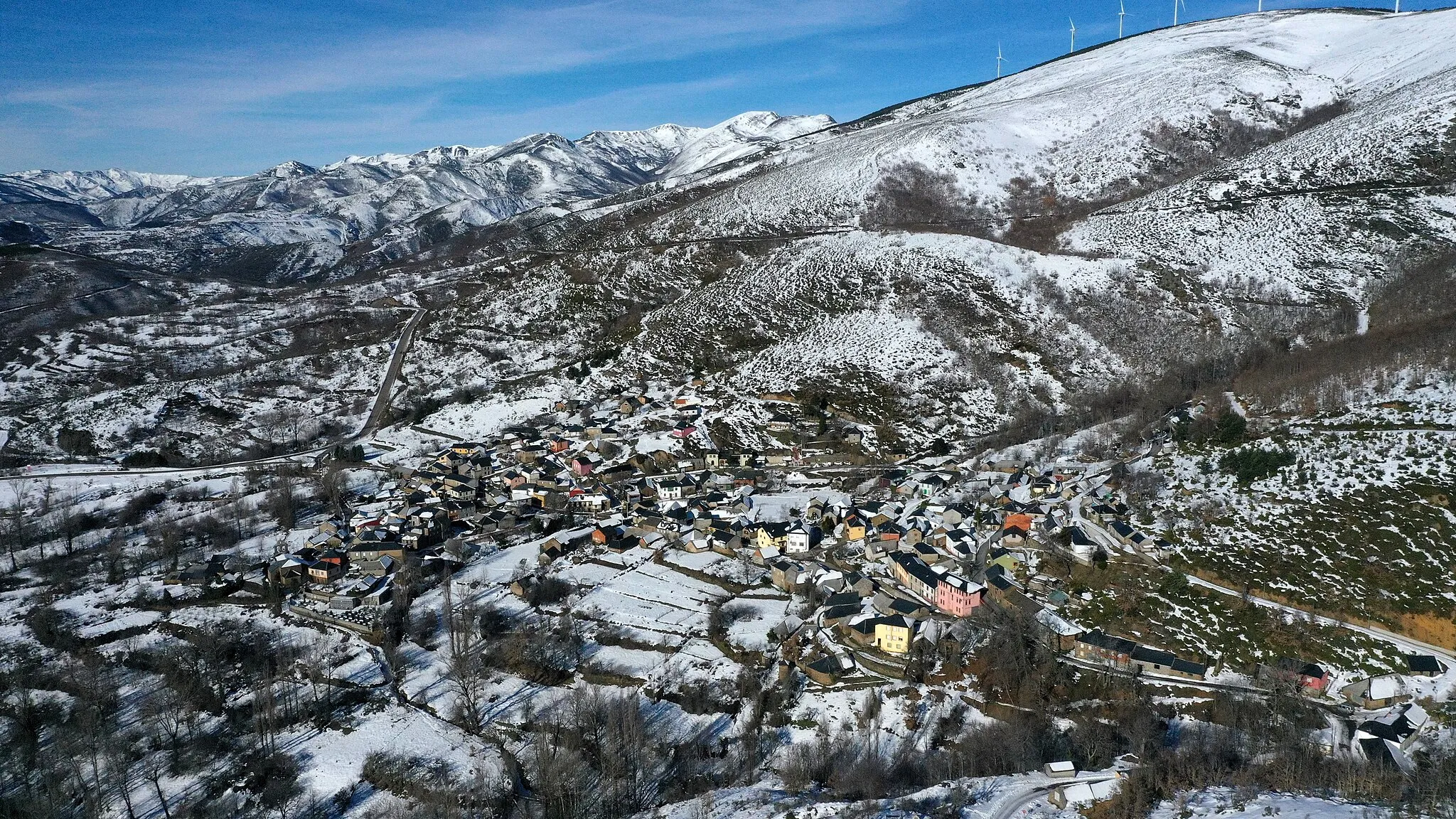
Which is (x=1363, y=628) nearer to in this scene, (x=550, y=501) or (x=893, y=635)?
(x=893, y=635)

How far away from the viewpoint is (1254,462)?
3253cm

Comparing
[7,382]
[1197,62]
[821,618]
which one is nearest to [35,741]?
[821,618]

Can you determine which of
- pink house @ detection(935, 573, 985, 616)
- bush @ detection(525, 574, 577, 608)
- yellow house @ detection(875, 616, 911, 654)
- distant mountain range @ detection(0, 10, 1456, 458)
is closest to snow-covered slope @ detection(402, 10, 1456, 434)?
distant mountain range @ detection(0, 10, 1456, 458)

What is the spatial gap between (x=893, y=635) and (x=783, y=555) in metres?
8.79

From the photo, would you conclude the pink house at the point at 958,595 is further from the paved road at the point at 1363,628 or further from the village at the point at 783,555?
the paved road at the point at 1363,628

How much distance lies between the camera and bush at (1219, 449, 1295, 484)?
3212 centimetres

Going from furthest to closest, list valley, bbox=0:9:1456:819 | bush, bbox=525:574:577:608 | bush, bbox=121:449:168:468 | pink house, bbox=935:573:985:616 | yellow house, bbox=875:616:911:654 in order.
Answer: bush, bbox=121:449:168:468 → bush, bbox=525:574:577:608 → pink house, bbox=935:573:985:616 → yellow house, bbox=875:616:911:654 → valley, bbox=0:9:1456:819

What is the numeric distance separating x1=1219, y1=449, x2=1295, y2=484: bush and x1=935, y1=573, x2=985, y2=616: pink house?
12.8 metres

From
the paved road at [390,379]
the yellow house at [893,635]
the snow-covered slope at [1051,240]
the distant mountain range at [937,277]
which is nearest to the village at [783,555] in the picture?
the yellow house at [893,635]

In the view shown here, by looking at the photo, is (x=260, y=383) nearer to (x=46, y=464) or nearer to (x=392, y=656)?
(x=46, y=464)

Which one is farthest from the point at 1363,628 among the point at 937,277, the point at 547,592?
the point at 937,277

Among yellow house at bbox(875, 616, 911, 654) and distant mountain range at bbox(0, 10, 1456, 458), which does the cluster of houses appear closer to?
distant mountain range at bbox(0, 10, 1456, 458)

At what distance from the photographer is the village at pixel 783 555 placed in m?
25.4

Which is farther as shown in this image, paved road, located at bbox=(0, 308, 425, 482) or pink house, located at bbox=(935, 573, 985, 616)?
paved road, located at bbox=(0, 308, 425, 482)
